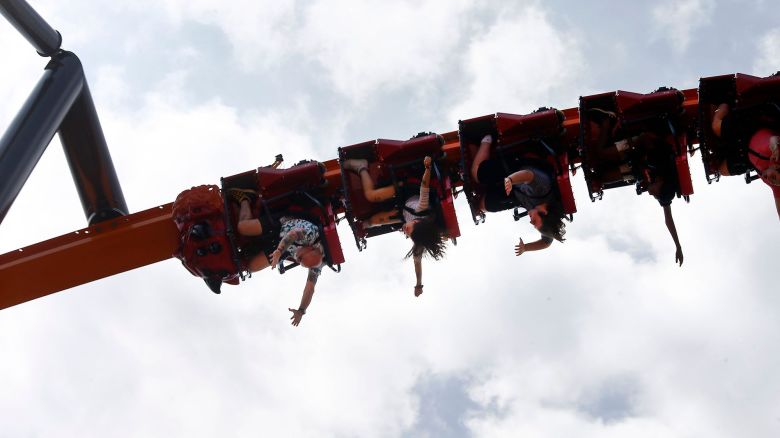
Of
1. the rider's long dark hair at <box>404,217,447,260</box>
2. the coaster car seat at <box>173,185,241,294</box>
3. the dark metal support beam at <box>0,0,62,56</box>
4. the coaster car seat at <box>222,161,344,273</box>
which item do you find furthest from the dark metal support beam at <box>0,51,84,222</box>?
the rider's long dark hair at <box>404,217,447,260</box>

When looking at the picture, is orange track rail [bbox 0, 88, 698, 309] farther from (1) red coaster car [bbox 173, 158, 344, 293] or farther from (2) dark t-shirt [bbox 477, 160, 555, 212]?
(2) dark t-shirt [bbox 477, 160, 555, 212]

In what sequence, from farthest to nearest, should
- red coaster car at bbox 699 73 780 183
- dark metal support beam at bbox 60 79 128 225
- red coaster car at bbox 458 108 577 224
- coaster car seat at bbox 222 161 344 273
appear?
1. dark metal support beam at bbox 60 79 128 225
2. coaster car seat at bbox 222 161 344 273
3. red coaster car at bbox 458 108 577 224
4. red coaster car at bbox 699 73 780 183

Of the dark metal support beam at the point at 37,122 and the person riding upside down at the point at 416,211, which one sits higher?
the dark metal support beam at the point at 37,122

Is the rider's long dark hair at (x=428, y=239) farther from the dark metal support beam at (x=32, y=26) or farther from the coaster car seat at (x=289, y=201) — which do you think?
the dark metal support beam at (x=32, y=26)

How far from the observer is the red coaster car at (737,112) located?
366 inches

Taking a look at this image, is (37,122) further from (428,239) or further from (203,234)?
(428,239)

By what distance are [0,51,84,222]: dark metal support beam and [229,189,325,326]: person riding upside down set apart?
1.69 meters

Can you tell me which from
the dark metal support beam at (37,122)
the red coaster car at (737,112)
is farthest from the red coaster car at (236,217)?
the red coaster car at (737,112)

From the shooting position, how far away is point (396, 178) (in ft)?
32.1

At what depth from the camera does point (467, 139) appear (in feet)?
31.5

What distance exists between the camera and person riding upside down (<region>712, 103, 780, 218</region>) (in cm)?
910

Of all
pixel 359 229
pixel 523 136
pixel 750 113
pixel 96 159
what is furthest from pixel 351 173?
pixel 750 113

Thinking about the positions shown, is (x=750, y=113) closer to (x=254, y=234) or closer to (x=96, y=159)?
(x=254, y=234)

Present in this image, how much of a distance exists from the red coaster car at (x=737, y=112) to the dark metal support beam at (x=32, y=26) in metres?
5.89
